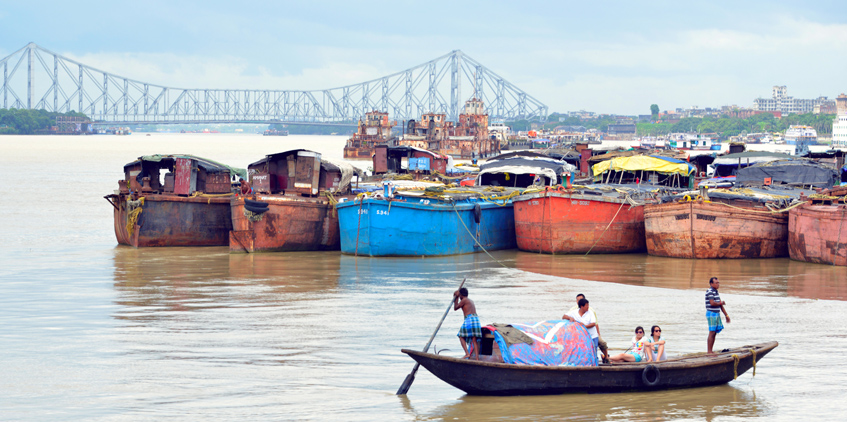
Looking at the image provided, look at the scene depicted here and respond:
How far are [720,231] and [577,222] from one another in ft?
14.0

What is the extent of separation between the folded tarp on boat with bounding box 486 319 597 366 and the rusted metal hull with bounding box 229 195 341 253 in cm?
1693

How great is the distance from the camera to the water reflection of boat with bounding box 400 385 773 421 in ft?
40.4

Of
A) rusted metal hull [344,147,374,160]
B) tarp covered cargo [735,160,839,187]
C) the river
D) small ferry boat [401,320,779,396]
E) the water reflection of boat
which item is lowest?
the water reflection of boat

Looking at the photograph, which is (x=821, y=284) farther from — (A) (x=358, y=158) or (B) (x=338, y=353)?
(A) (x=358, y=158)

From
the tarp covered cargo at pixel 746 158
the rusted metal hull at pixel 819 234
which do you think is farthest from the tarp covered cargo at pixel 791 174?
the rusted metal hull at pixel 819 234

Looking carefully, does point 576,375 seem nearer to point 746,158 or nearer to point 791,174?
point 791,174

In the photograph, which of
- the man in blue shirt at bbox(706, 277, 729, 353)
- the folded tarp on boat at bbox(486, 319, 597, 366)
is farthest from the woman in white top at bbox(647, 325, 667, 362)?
the man in blue shirt at bbox(706, 277, 729, 353)

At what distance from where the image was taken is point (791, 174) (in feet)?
111

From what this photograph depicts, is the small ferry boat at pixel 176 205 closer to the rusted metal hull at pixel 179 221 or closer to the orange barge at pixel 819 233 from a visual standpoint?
the rusted metal hull at pixel 179 221

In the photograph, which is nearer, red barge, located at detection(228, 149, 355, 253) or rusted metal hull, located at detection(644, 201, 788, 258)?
rusted metal hull, located at detection(644, 201, 788, 258)

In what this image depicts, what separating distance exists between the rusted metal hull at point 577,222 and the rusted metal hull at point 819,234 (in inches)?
194

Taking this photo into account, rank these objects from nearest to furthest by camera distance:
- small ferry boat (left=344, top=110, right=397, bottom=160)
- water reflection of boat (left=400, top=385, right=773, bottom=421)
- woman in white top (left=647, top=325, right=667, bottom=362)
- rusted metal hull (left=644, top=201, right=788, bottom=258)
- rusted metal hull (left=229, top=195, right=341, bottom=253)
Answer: water reflection of boat (left=400, top=385, right=773, bottom=421)
woman in white top (left=647, top=325, right=667, bottom=362)
rusted metal hull (left=644, top=201, right=788, bottom=258)
rusted metal hull (left=229, top=195, right=341, bottom=253)
small ferry boat (left=344, top=110, right=397, bottom=160)

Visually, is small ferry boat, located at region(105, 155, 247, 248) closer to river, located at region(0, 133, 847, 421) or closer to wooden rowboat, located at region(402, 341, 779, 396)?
river, located at region(0, 133, 847, 421)

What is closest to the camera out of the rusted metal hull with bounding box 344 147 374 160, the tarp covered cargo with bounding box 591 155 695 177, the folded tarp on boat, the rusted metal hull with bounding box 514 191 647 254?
the folded tarp on boat
